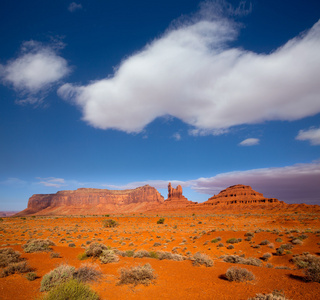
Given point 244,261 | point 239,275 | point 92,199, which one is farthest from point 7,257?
point 92,199

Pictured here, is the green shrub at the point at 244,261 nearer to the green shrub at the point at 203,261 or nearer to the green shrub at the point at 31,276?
the green shrub at the point at 203,261

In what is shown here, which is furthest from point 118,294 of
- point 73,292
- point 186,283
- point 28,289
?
point 28,289

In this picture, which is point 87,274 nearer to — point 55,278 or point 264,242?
point 55,278

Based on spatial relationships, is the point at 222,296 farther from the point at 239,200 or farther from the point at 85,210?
the point at 85,210

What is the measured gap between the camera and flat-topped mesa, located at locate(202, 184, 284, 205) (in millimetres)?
106938

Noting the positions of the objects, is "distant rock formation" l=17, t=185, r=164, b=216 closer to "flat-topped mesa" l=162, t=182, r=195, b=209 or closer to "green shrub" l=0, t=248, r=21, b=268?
"flat-topped mesa" l=162, t=182, r=195, b=209

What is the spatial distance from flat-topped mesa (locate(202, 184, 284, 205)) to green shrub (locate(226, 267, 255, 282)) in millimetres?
110134

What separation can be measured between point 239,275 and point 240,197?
124m

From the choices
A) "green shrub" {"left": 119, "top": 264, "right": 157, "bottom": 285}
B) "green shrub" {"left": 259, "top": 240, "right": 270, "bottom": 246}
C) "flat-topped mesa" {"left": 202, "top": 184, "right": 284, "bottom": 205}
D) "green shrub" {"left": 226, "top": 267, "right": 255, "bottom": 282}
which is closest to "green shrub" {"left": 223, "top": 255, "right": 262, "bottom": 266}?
"green shrub" {"left": 226, "top": 267, "right": 255, "bottom": 282}

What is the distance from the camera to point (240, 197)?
118 metres

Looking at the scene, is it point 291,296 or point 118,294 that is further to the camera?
point 118,294

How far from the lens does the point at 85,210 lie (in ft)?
505

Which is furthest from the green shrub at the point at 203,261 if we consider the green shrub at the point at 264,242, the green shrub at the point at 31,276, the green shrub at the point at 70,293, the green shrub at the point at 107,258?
the green shrub at the point at 264,242

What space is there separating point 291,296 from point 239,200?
376 feet
